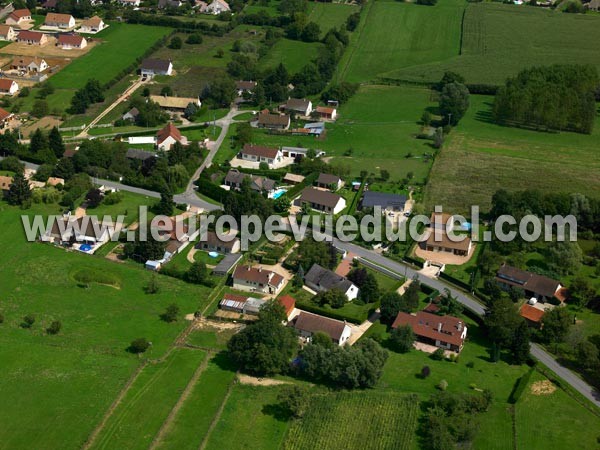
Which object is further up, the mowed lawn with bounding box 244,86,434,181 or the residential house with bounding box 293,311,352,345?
the residential house with bounding box 293,311,352,345

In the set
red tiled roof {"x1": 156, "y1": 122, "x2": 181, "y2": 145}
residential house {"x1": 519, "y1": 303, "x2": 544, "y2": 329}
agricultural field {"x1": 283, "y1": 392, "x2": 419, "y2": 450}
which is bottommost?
red tiled roof {"x1": 156, "y1": 122, "x2": 181, "y2": 145}

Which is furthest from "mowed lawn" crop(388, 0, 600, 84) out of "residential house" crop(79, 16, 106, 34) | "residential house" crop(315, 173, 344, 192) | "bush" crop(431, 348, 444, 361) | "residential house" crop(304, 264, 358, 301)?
"bush" crop(431, 348, 444, 361)

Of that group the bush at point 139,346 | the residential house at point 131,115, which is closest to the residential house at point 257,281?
the bush at point 139,346

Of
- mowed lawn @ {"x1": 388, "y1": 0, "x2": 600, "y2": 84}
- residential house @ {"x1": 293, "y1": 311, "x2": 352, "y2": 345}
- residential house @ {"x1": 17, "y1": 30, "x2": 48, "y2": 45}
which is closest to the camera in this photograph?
residential house @ {"x1": 293, "y1": 311, "x2": 352, "y2": 345}

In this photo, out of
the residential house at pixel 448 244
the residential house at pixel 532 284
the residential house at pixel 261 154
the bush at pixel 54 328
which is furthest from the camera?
the residential house at pixel 261 154

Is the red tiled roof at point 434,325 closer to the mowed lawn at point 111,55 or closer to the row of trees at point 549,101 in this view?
the row of trees at point 549,101

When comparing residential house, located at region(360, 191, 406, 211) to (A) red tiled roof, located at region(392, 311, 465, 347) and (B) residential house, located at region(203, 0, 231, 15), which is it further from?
(B) residential house, located at region(203, 0, 231, 15)
